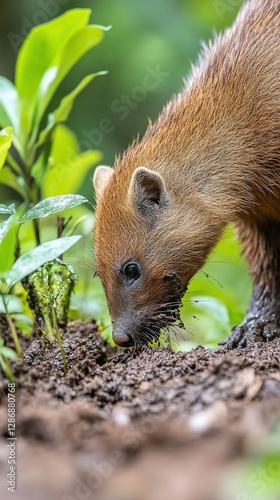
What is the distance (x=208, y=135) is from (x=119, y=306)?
145 cm

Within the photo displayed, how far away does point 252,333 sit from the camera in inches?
239

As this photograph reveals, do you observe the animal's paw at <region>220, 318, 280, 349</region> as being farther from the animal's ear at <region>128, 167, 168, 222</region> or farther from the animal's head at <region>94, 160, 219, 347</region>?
the animal's ear at <region>128, 167, 168, 222</region>

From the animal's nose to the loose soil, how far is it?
91 cm

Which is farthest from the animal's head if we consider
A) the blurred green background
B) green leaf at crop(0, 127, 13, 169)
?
the blurred green background

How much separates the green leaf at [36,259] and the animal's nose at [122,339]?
1.61 meters

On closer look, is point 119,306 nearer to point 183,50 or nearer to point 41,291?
point 41,291

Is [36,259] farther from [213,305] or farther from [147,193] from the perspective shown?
[213,305]

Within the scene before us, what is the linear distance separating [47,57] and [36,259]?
2.95 metres

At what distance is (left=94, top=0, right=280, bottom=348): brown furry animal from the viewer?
549cm

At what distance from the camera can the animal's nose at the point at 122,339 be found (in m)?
5.31

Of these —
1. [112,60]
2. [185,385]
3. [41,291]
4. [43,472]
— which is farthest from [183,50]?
[43,472]

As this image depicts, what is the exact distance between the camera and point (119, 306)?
5473 mm

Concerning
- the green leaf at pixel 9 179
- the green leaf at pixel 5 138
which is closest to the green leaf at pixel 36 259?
the green leaf at pixel 5 138

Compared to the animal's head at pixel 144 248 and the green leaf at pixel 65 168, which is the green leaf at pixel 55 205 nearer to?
the animal's head at pixel 144 248
